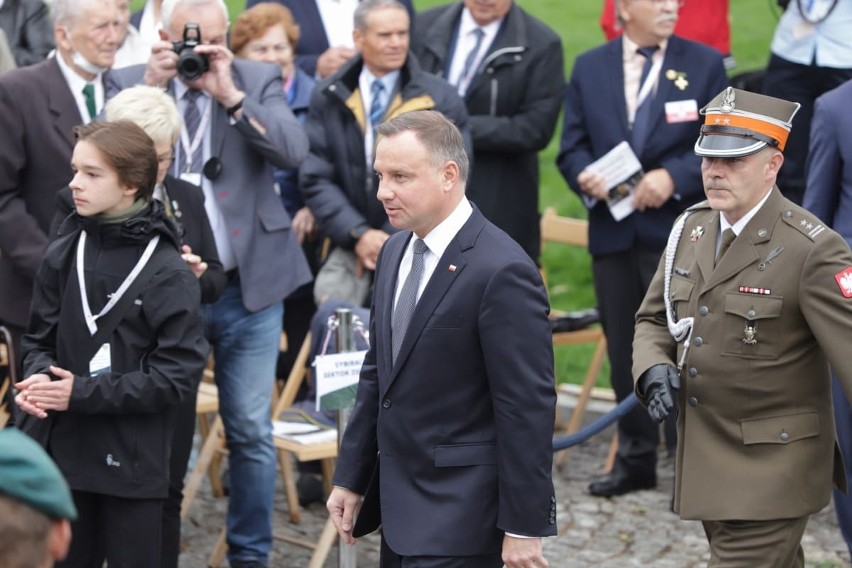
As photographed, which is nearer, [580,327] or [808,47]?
[808,47]

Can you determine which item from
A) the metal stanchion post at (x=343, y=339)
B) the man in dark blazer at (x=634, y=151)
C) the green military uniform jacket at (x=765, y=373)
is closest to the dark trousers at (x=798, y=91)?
the man in dark blazer at (x=634, y=151)

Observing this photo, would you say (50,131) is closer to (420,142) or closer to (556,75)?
(420,142)

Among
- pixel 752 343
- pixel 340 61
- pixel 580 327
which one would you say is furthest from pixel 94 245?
pixel 580 327

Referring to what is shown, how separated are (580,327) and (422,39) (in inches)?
79.9

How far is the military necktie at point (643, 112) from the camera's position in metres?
8.02

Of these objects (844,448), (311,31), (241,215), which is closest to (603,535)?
(844,448)

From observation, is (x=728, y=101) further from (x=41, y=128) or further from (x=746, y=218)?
(x=41, y=128)

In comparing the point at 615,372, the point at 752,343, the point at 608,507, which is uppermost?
the point at 752,343

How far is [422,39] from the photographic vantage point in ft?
28.7

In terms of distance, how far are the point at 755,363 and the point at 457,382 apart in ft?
3.74

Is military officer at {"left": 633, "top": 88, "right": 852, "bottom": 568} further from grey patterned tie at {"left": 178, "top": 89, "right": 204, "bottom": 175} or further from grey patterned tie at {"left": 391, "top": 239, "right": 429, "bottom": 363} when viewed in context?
grey patterned tie at {"left": 178, "top": 89, "right": 204, "bottom": 175}

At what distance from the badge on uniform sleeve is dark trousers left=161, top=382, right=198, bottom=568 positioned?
8.53ft

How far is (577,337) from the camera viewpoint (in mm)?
9242

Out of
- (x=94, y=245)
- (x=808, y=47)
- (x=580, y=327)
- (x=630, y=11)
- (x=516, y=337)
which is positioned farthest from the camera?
(x=580, y=327)
